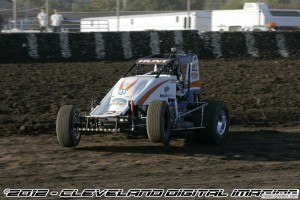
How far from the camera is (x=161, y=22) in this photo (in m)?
28.9

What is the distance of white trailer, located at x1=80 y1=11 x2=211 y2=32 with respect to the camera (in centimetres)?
2698

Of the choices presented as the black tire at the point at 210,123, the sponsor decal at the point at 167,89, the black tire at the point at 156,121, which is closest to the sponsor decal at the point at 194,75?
the black tire at the point at 210,123

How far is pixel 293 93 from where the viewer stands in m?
14.2

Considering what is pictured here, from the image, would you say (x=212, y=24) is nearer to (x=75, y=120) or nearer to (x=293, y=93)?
(x=293, y=93)

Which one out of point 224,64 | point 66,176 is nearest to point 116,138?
point 66,176

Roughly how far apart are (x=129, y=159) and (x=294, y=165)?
6.95 feet

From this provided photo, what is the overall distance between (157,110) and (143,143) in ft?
4.14

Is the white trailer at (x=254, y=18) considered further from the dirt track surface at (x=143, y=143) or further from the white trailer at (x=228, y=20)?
the dirt track surface at (x=143, y=143)

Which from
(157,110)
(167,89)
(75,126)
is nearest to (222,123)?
(167,89)

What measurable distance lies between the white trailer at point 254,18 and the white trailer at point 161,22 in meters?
0.55

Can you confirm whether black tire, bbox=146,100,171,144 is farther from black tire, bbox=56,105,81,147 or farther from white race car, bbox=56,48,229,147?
black tire, bbox=56,105,81,147

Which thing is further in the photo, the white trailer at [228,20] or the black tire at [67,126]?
the white trailer at [228,20]

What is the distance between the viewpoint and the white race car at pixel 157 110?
353 inches

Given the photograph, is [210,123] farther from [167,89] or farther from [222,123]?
[167,89]
